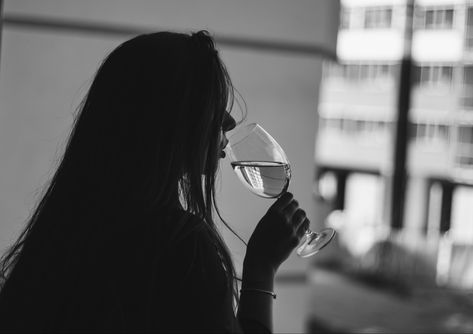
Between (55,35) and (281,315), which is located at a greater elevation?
(55,35)

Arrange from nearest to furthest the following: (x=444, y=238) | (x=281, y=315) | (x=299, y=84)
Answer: (x=299, y=84), (x=281, y=315), (x=444, y=238)

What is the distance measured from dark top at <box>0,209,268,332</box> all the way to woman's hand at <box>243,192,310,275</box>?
0.40ft

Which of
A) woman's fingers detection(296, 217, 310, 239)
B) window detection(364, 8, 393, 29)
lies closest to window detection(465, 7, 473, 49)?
window detection(364, 8, 393, 29)

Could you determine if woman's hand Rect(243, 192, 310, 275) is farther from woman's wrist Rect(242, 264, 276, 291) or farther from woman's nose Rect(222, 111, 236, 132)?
woman's nose Rect(222, 111, 236, 132)

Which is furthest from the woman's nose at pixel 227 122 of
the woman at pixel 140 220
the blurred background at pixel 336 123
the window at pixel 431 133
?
the window at pixel 431 133

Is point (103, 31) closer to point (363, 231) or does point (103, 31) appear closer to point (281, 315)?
point (281, 315)

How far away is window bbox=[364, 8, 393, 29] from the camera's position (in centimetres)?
812

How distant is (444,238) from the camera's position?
6.89 meters

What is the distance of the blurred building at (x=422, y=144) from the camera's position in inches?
270

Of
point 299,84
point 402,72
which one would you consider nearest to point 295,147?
point 299,84

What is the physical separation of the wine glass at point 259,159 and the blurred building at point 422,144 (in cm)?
608

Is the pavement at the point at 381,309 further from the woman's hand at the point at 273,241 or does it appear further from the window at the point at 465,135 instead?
the woman's hand at the point at 273,241

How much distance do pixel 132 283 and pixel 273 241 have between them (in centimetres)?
21

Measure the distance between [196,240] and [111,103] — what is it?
0.65ft
